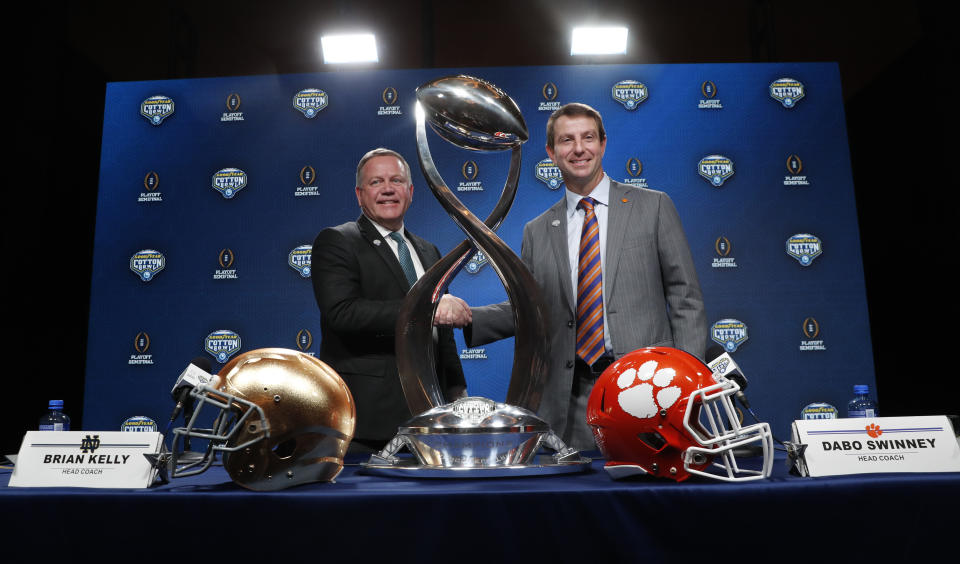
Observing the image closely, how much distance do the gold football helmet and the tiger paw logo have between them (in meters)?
0.50

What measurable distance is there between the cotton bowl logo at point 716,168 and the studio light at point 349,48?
245 centimetres

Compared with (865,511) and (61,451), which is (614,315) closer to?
(865,511)

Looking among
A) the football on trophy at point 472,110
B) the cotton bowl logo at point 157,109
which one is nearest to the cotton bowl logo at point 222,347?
the cotton bowl logo at point 157,109

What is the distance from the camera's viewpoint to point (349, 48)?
4.66 meters

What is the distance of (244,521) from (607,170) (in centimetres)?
386

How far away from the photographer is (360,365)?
7.50 feet

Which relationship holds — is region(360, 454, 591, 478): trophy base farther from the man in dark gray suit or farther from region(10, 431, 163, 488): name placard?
the man in dark gray suit

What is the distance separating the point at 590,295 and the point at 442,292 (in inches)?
27.1

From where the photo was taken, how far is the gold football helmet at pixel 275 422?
1.00 m

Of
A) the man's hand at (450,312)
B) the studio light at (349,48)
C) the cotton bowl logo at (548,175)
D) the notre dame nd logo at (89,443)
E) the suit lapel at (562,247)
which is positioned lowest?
the notre dame nd logo at (89,443)

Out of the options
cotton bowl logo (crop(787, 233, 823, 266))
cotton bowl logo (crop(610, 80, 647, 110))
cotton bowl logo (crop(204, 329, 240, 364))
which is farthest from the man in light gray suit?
cotton bowl logo (crop(204, 329, 240, 364))

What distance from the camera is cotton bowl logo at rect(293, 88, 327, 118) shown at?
14.9 feet

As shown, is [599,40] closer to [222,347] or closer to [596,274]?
[596,274]

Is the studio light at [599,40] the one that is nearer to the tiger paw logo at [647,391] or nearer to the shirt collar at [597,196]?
the shirt collar at [597,196]
